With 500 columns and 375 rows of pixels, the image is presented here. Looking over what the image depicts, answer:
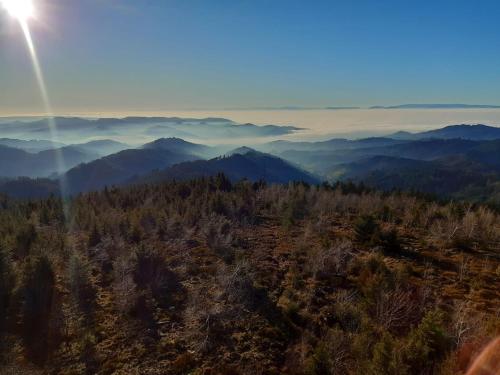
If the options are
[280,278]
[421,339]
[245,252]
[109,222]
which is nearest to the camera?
[421,339]

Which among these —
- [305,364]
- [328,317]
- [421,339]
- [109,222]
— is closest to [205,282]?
[328,317]

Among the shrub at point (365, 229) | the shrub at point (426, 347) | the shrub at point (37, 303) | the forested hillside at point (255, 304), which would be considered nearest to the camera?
the shrub at point (426, 347)

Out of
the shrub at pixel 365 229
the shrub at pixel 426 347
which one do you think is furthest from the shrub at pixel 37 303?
the shrub at pixel 365 229

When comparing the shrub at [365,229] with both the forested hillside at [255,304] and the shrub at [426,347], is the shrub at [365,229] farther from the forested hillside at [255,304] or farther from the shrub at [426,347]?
the shrub at [426,347]

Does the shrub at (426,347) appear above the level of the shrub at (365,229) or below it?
above

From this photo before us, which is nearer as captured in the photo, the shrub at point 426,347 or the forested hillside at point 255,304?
the shrub at point 426,347

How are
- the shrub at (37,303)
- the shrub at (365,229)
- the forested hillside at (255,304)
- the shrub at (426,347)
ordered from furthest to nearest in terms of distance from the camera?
the shrub at (365,229)
the shrub at (37,303)
the forested hillside at (255,304)
the shrub at (426,347)

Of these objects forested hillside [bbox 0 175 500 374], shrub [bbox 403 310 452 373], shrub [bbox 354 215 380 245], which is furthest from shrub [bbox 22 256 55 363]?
shrub [bbox 354 215 380 245]

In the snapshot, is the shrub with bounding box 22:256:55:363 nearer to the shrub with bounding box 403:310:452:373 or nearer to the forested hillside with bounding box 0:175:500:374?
the forested hillside with bounding box 0:175:500:374

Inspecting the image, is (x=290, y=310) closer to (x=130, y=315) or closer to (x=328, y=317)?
(x=328, y=317)
